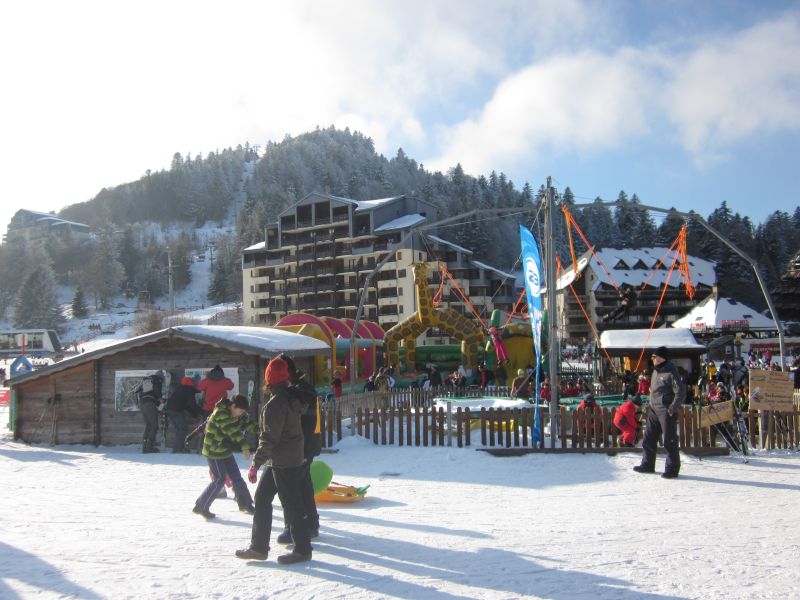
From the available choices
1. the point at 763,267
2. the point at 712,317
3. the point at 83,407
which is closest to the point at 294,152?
the point at 763,267

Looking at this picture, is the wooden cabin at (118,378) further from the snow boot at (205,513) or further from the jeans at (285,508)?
the jeans at (285,508)

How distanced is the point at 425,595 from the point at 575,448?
24.9 feet

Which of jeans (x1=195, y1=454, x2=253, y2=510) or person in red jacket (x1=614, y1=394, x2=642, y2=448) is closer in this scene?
jeans (x1=195, y1=454, x2=253, y2=510)

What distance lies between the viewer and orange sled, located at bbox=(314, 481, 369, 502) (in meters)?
8.64

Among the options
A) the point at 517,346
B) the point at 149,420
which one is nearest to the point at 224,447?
the point at 149,420

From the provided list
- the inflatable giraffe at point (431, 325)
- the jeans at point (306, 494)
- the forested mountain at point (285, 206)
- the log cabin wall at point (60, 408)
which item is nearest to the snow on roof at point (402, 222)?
the forested mountain at point (285, 206)

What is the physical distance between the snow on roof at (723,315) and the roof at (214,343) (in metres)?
32.6

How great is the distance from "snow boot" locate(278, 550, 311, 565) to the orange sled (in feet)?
8.75

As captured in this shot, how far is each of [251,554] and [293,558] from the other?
14.8 inches

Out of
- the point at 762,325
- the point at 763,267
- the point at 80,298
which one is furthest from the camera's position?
the point at 80,298

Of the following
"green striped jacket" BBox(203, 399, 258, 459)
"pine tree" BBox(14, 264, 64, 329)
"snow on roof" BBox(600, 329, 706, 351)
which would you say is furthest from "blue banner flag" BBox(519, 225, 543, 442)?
"pine tree" BBox(14, 264, 64, 329)

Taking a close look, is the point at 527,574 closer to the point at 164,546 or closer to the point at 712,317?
the point at 164,546

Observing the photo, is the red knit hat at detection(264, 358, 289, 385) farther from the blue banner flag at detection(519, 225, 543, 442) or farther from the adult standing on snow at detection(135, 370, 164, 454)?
the adult standing on snow at detection(135, 370, 164, 454)

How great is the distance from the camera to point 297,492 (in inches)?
235
